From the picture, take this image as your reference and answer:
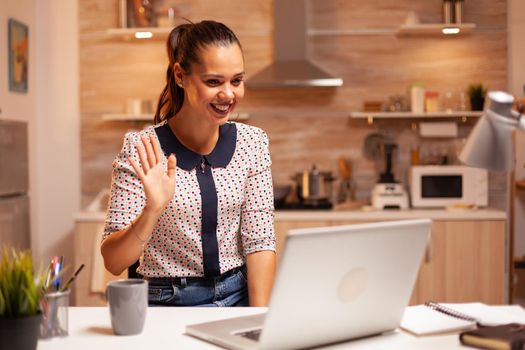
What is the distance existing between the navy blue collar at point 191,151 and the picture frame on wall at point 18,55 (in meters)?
2.42

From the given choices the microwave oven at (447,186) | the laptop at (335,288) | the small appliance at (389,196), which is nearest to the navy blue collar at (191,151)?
the laptop at (335,288)

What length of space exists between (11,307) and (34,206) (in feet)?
11.5

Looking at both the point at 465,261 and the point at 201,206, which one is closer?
the point at 201,206

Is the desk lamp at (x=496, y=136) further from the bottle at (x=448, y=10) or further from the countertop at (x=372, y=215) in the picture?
the bottle at (x=448, y=10)

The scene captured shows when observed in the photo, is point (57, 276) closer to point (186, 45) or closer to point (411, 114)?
point (186, 45)

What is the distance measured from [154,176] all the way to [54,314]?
413mm

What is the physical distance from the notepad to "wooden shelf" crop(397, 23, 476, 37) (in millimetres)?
3008

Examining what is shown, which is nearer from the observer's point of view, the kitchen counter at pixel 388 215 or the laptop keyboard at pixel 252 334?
the laptop keyboard at pixel 252 334

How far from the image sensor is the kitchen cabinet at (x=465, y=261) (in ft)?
13.6

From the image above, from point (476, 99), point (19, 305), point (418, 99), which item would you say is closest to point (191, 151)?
point (19, 305)

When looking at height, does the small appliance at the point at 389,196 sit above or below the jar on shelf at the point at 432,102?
below

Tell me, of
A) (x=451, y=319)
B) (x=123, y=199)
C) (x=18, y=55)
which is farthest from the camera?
(x=18, y=55)

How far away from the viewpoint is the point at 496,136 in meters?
1.28

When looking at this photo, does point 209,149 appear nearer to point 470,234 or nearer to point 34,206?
point 470,234
